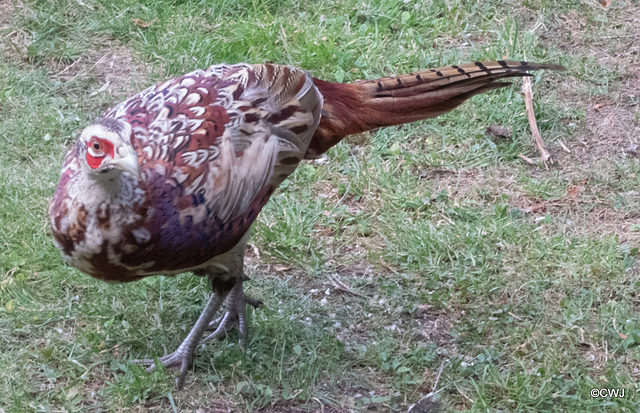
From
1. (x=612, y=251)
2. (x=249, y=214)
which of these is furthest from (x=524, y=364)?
(x=249, y=214)

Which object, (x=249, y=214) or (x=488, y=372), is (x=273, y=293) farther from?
(x=488, y=372)

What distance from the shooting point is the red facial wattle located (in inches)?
96.8

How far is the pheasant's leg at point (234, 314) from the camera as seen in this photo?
3.52 m

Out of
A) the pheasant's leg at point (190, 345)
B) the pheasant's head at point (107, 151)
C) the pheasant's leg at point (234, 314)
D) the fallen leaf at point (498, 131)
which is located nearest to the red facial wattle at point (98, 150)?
the pheasant's head at point (107, 151)

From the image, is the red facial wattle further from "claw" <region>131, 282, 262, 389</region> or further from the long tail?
the long tail

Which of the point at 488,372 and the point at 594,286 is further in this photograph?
the point at 594,286

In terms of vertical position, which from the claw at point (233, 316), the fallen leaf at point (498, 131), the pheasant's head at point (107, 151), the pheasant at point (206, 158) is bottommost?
the claw at point (233, 316)

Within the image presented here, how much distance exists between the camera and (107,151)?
8.09 ft

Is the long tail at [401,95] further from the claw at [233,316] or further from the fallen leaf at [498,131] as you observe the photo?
the fallen leaf at [498,131]

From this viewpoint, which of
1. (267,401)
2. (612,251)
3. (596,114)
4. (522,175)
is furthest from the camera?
(596,114)

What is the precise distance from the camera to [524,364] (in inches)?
131

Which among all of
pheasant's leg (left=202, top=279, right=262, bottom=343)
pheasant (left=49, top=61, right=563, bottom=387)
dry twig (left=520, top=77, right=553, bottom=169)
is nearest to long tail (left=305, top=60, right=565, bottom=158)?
pheasant (left=49, top=61, right=563, bottom=387)

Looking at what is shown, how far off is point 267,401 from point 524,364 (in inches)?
50.3

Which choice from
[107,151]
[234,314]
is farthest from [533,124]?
[107,151]
